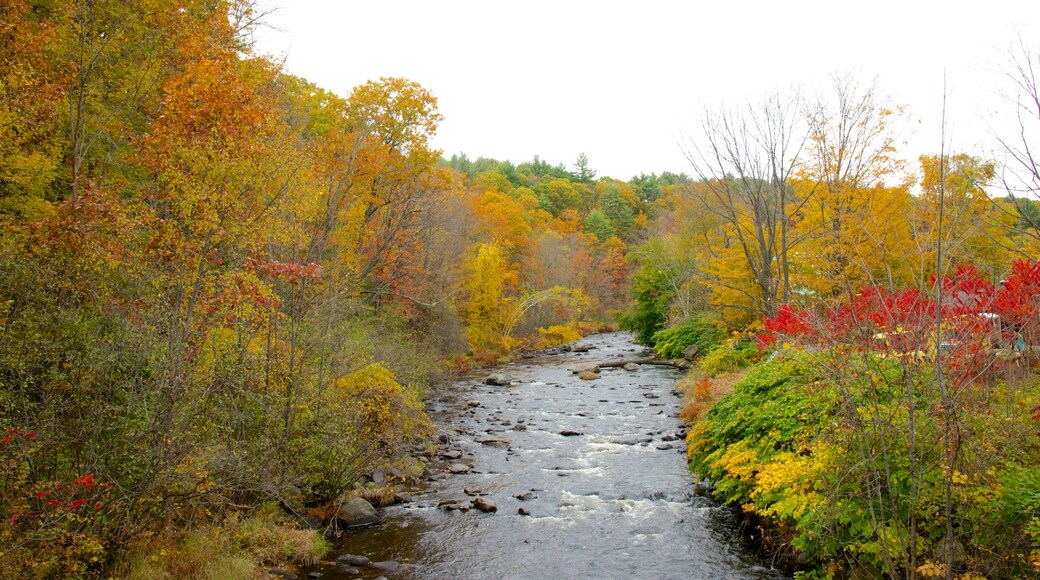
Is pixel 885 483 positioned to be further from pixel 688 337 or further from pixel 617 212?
pixel 617 212

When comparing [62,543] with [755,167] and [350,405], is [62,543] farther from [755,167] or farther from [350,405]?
[755,167]

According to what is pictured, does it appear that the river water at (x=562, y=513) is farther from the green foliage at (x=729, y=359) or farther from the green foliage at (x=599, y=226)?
the green foliage at (x=599, y=226)

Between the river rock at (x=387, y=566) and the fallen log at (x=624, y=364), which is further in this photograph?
the fallen log at (x=624, y=364)

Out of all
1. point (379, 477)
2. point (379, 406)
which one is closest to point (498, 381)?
point (379, 406)

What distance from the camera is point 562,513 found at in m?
10.5

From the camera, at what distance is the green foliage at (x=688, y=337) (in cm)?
2664

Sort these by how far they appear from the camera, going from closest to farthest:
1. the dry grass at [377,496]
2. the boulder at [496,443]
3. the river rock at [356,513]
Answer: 1. the river rock at [356,513]
2. the dry grass at [377,496]
3. the boulder at [496,443]

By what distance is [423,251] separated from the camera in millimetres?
26203

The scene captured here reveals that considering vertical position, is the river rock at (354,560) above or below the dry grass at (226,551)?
below

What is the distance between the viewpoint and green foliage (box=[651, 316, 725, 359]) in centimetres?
2664

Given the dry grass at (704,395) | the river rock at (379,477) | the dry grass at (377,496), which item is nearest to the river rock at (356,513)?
the dry grass at (377,496)

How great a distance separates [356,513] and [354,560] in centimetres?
145

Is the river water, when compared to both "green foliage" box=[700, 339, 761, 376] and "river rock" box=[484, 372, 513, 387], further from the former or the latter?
"river rock" box=[484, 372, 513, 387]

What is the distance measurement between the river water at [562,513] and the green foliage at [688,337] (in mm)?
9076
